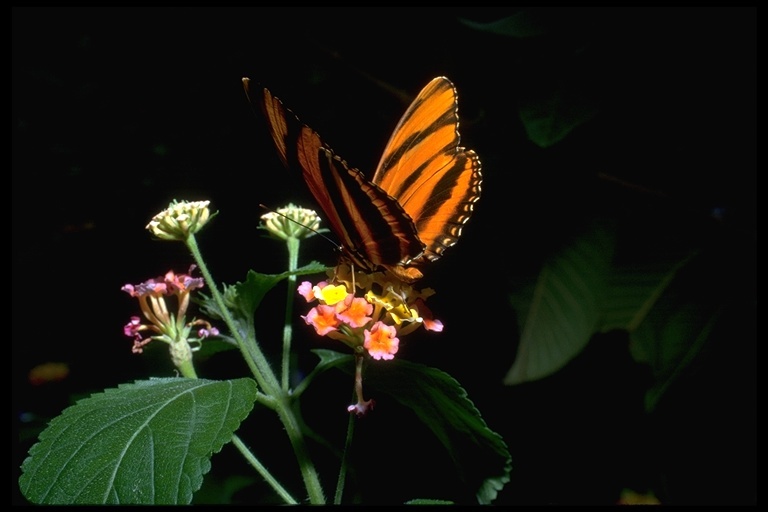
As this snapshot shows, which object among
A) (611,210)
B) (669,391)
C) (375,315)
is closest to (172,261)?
(375,315)

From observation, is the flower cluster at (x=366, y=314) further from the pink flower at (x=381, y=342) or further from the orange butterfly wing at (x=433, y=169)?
the orange butterfly wing at (x=433, y=169)

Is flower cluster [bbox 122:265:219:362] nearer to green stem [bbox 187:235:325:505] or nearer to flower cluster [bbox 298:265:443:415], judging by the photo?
green stem [bbox 187:235:325:505]

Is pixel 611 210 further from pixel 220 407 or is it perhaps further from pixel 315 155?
pixel 220 407

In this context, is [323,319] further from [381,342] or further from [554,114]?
[554,114]

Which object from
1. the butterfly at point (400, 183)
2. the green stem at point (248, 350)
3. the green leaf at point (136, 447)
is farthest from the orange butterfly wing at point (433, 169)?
the green leaf at point (136, 447)

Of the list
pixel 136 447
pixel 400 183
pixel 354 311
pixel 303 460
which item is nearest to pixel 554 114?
pixel 400 183

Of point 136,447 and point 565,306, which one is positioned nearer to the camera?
point 136,447
